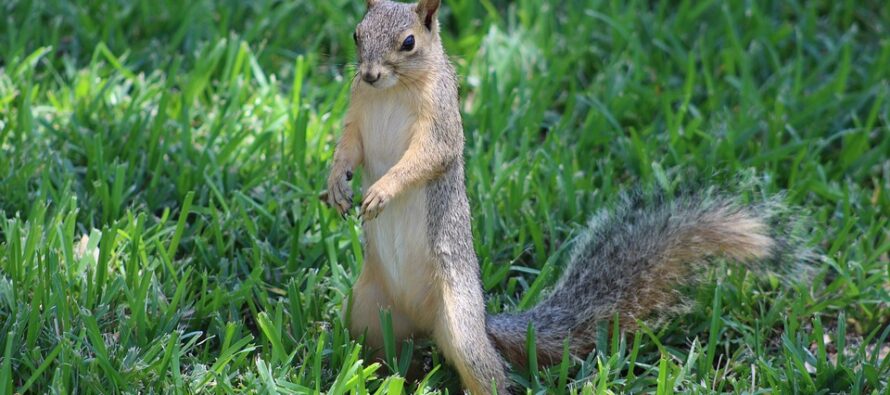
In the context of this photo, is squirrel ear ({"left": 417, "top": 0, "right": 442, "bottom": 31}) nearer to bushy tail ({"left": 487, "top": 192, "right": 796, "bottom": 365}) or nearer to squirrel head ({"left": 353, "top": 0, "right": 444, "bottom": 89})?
squirrel head ({"left": 353, "top": 0, "right": 444, "bottom": 89})

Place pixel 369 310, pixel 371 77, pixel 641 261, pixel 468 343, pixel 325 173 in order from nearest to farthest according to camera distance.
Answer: pixel 371 77 < pixel 468 343 < pixel 369 310 < pixel 641 261 < pixel 325 173

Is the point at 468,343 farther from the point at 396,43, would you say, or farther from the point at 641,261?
the point at 396,43

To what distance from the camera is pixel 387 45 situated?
262cm

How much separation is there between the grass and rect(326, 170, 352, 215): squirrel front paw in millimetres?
271

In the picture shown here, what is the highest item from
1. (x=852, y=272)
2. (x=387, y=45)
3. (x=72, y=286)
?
(x=387, y=45)

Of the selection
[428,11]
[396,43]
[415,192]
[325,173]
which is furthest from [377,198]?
[325,173]

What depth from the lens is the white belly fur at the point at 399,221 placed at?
8.96 ft

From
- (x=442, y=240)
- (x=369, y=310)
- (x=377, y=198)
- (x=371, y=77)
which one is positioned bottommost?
(x=369, y=310)

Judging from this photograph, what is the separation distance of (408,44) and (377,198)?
349mm

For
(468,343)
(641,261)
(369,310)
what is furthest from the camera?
(641,261)

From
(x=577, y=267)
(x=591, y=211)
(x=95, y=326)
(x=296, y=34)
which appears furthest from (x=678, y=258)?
(x=296, y=34)

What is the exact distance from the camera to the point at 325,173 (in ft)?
11.5

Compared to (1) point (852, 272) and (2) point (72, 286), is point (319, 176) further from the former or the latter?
(1) point (852, 272)

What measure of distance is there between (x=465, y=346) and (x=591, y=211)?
2.99ft
